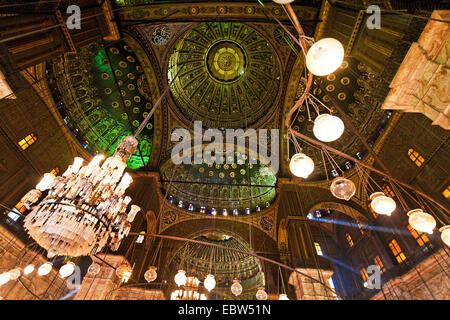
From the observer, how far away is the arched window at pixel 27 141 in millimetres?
8047

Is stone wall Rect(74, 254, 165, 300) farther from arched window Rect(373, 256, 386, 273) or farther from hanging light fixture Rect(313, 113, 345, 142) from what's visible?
arched window Rect(373, 256, 386, 273)

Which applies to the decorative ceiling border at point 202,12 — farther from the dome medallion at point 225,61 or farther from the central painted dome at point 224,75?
→ the dome medallion at point 225,61

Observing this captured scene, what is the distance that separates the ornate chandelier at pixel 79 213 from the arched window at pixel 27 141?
577 centimetres

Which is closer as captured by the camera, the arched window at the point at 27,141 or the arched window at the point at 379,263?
the arched window at the point at 27,141

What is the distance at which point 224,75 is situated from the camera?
14.2 meters

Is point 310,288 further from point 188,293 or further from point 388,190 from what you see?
point 188,293

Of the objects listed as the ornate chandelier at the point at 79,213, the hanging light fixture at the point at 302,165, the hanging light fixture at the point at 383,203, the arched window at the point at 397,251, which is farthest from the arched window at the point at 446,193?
the ornate chandelier at the point at 79,213

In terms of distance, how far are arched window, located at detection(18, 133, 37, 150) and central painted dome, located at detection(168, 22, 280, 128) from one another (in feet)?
24.3

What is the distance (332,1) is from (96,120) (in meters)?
12.4

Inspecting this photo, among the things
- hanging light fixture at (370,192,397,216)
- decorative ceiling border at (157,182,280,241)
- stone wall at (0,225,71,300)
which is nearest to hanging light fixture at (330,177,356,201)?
hanging light fixture at (370,192,397,216)

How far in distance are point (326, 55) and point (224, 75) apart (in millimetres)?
13046

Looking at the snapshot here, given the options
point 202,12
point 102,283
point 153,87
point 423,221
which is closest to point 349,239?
point 423,221

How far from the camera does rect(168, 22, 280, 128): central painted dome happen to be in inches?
484
